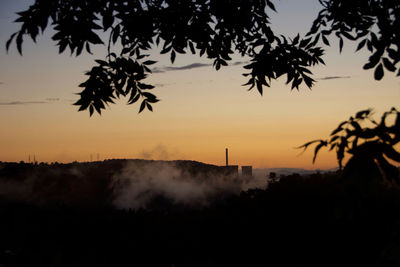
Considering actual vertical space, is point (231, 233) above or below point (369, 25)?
below

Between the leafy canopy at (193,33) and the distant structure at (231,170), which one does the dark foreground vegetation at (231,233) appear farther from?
the distant structure at (231,170)

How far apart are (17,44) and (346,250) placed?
5.58 metres

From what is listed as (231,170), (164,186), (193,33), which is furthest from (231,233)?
(231,170)

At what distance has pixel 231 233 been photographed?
781 centimetres

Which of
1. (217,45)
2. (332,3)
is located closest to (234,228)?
(217,45)

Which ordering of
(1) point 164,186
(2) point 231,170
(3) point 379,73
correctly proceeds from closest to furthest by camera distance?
(3) point 379,73 → (1) point 164,186 → (2) point 231,170

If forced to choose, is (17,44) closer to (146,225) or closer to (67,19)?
(67,19)

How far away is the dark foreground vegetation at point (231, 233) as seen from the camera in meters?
7.13

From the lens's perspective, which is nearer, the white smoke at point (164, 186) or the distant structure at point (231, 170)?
the white smoke at point (164, 186)

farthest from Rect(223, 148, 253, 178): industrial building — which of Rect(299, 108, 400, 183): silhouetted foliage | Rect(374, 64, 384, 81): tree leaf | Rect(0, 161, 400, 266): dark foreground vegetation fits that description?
Rect(299, 108, 400, 183): silhouetted foliage

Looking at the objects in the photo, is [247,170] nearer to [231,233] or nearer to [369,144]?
[231,233]

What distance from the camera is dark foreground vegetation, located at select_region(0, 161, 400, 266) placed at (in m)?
7.13

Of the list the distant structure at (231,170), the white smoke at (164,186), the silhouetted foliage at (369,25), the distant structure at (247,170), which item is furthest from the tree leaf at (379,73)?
the distant structure at (247,170)

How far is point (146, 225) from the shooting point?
8.56 meters
